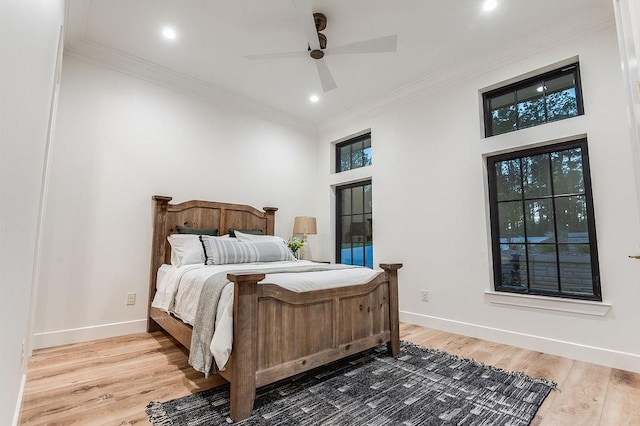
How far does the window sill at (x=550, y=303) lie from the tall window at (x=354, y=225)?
5.65 ft

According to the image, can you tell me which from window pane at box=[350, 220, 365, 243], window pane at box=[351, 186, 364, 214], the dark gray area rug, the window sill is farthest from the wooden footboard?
window pane at box=[351, 186, 364, 214]

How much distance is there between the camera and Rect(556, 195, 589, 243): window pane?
275cm

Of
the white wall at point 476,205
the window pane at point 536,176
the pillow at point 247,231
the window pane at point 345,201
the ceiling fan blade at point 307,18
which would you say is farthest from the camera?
the window pane at point 345,201

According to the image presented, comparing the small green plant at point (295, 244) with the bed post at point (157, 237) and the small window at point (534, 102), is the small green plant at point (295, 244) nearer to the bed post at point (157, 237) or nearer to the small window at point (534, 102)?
the bed post at point (157, 237)

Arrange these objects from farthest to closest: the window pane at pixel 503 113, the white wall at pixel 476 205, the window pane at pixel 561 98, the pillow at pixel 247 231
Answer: the pillow at pixel 247 231
the window pane at pixel 503 113
the window pane at pixel 561 98
the white wall at pixel 476 205

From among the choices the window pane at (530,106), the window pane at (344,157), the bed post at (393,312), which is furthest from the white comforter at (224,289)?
the window pane at (344,157)

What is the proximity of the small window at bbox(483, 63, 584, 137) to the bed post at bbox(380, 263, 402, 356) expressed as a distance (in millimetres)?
1935

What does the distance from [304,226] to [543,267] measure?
9.50 ft

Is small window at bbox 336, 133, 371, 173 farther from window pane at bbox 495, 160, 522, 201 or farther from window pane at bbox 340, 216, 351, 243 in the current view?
window pane at bbox 495, 160, 522, 201

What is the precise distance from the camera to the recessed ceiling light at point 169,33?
303 centimetres

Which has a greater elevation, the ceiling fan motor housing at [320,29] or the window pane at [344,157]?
the ceiling fan motor housing at [320,29]

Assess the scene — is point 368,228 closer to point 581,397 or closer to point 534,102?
point 534,102

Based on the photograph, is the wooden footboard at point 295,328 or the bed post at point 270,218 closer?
the wooden footboard at point 295,328

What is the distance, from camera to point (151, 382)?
2158 millimetres
